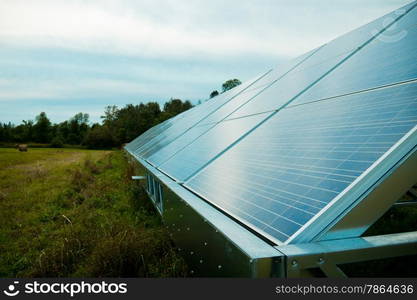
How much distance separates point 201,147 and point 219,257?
2.64 meters

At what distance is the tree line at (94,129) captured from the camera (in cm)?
5966

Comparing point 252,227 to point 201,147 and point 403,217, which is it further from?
point 403,217

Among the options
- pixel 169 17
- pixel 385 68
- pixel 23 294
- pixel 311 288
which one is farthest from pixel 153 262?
pixel 169 17

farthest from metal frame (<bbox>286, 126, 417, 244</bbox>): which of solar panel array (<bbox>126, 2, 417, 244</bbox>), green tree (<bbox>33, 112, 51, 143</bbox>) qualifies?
green tree (<bbox>33, 112, 51, 143</bbox>)

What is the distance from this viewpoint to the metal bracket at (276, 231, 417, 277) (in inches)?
50.1

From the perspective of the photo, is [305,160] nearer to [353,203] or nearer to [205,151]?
[353,203]

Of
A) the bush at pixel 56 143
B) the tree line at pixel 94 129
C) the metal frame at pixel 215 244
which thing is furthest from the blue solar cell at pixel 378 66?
the bush at pixel 56 143

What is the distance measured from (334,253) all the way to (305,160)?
2.86 ft

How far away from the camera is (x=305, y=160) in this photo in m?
2.06

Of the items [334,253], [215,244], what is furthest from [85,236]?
[334,253]

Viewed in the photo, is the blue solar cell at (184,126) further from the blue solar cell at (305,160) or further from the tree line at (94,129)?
the tree line at (94,129)

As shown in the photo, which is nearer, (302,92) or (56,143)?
(302,92)

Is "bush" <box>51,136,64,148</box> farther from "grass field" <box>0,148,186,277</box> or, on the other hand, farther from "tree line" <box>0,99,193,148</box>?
"grass field" <box>0,148,186,277</box>

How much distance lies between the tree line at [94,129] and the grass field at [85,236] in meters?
46.3
